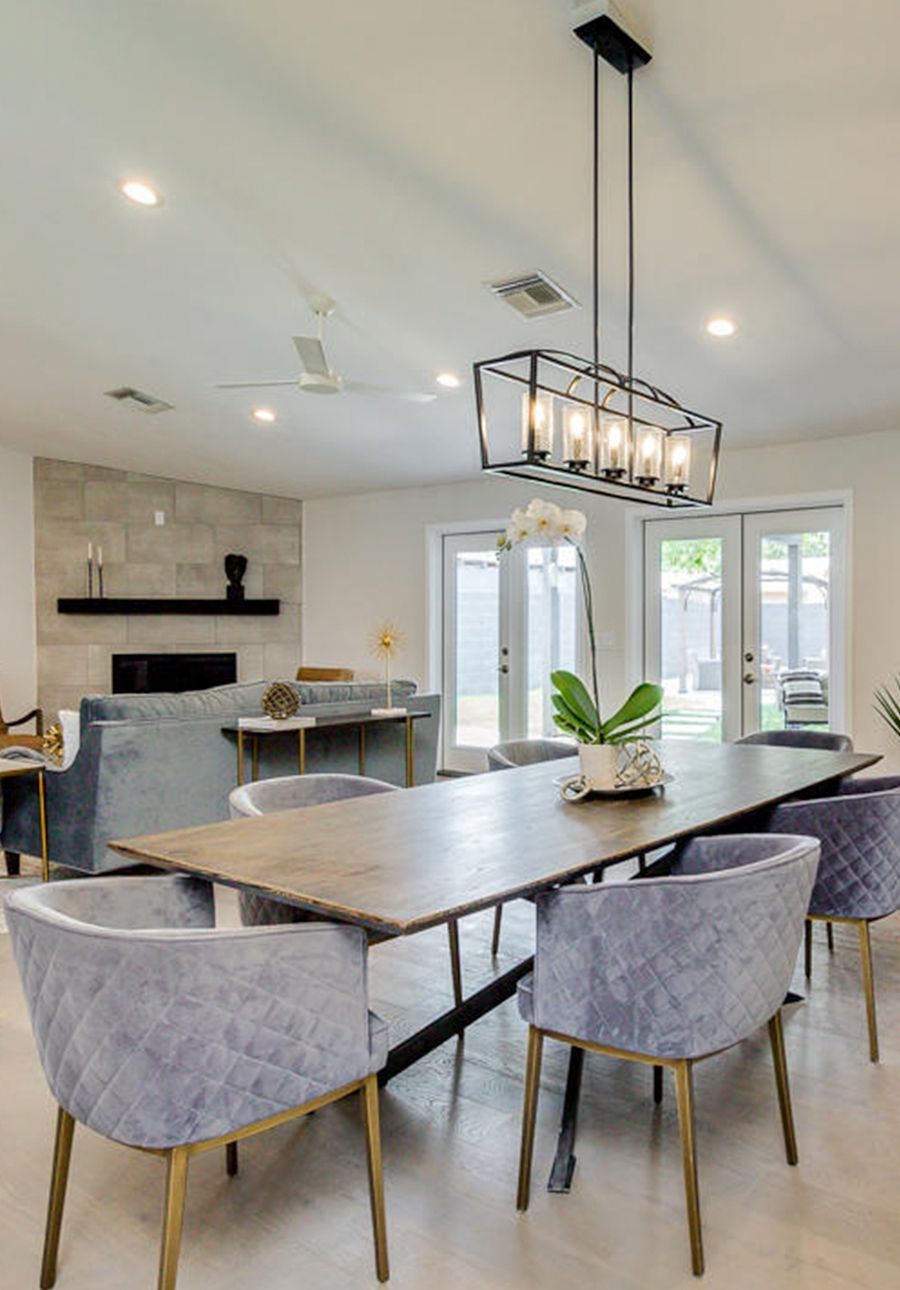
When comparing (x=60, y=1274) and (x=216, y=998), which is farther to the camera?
(x=60, y=1274)

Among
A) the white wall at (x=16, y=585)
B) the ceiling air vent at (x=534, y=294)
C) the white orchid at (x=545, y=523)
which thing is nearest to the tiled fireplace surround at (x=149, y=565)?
the white wall at (x=16, y=585)

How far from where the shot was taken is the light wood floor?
171cm

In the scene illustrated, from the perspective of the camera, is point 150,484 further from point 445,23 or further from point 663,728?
point 445,23

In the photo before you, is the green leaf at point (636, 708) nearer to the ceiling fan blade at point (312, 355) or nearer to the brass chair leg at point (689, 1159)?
the brass chair leg at point (689, 1159)

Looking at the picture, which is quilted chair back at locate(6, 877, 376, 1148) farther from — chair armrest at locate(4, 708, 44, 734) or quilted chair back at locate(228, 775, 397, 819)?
chair armrest at locate(4, 708, 44, 734)

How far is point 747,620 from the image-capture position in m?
6.09

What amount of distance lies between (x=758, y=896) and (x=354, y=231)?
3109 millimetres

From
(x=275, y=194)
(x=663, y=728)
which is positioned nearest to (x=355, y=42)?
(x=275, y=194)

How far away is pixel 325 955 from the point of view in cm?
160

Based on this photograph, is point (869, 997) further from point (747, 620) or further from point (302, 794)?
point (747, 620)

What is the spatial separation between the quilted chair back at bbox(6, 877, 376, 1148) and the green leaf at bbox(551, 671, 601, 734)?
4.00ft

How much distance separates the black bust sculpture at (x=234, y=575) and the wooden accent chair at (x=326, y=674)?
89 cm

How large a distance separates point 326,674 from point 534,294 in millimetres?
4473

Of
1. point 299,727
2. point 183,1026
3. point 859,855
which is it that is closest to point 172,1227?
point 183,1026
